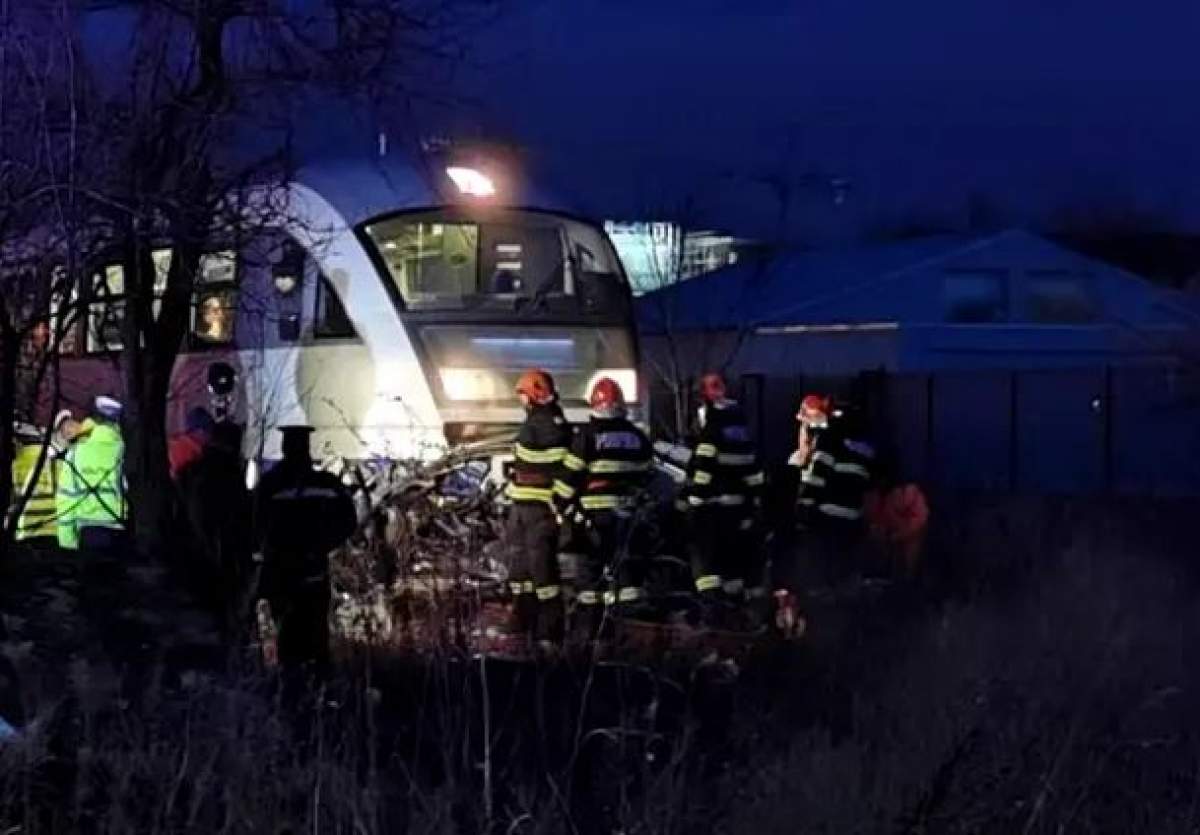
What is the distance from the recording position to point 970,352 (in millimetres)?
37250

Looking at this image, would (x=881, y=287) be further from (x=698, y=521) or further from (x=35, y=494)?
(x=35, y=494)

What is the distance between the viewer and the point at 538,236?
1773 cm

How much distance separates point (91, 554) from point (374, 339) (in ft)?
15.2

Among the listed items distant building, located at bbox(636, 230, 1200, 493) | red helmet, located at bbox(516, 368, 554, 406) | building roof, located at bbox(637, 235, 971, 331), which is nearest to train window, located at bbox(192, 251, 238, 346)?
red helmet, located at bbox(516, 368, 554, 406)

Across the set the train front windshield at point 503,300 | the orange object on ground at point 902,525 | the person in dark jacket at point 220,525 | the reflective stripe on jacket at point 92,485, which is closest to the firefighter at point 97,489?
the reflective stripe on jacket at point 92,485

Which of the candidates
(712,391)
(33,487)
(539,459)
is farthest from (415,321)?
(33,487)

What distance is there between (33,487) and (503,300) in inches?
342

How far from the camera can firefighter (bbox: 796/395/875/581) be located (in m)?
15.9

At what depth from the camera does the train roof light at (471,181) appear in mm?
16422

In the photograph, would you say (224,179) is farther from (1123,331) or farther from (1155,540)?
(1123,331)

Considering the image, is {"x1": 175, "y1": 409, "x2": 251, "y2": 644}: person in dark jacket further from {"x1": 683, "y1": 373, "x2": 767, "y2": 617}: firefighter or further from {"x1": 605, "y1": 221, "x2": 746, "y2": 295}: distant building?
{"x1": 605, "y1": 221, "x2": 746, "y2": 295}: distant building

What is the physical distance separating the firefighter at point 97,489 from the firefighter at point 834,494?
16.3ft

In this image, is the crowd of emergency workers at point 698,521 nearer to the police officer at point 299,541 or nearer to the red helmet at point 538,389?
the red helmet at point 538,389

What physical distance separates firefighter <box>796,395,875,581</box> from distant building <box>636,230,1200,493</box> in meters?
7.80
